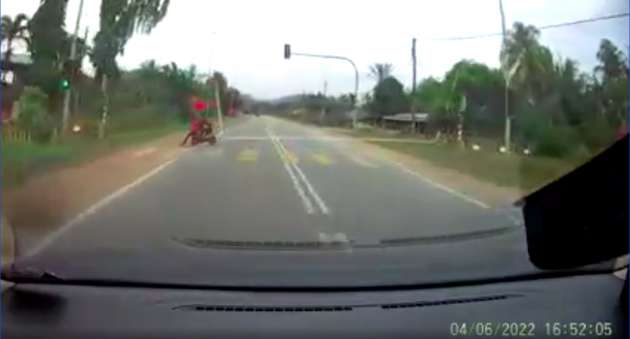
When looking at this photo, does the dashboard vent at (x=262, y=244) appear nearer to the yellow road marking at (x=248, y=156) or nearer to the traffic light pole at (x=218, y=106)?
the yellow road marking at (x=248, y=156)

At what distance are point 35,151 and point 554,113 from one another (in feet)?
7.34

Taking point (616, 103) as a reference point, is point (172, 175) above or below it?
below

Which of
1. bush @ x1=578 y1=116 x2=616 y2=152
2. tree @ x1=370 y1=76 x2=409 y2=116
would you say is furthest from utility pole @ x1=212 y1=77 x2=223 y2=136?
bush @ x1=578 y1=116 x2=616 y2=152

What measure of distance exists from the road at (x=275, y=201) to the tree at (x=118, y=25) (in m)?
0.61

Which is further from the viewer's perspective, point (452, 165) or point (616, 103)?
point (452, 165)

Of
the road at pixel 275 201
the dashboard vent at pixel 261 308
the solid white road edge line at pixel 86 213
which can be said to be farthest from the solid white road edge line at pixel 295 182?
the solid white road edge line at pixel 86 213

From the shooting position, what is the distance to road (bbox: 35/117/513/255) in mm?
4051

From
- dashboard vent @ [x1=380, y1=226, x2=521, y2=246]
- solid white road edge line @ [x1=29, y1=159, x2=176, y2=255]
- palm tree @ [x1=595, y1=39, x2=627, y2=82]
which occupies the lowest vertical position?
dashboard vent @ [x1=380, y1=226, x2=521, y2=246]

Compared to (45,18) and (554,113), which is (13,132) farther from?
(554,113)

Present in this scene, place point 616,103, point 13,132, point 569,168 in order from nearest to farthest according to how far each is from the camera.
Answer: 1. point 13,132
2. point 616,103
3. point 569,168

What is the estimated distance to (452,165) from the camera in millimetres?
4582

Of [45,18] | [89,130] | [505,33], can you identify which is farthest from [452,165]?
[45,18]

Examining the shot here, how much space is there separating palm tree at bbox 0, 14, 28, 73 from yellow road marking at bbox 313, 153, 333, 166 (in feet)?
4.84

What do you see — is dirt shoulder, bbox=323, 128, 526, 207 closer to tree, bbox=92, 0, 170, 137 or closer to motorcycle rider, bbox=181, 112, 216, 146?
motorcycle rider, bbox=181, 112, 216, 146
